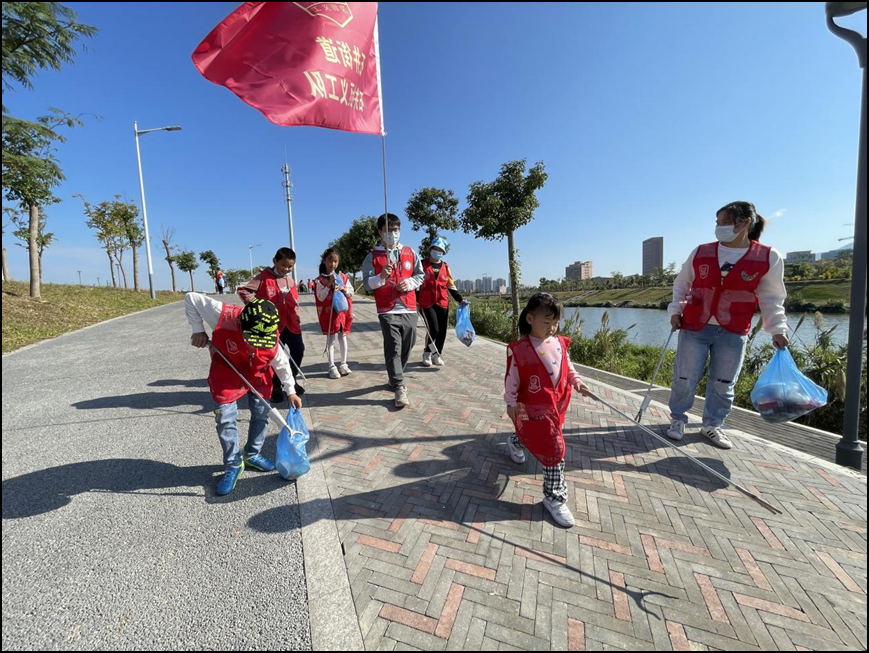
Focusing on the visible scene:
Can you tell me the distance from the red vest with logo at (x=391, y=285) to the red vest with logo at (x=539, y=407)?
2.20 meters

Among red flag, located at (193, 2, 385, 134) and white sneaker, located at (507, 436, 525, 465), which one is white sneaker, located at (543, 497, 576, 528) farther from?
red flag, located at (193, 2, 385, 134)

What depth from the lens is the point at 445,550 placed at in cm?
198

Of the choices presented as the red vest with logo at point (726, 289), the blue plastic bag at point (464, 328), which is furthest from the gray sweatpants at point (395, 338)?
the red vest with logo at point (726, 289)

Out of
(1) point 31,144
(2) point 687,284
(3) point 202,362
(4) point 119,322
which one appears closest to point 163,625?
(2) point 687,284

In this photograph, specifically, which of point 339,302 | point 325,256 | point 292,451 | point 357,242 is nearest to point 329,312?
point 339,302

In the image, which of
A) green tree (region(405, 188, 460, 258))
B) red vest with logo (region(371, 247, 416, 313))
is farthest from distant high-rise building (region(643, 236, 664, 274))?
red vest with logo (region(371, 247, 416, 313))

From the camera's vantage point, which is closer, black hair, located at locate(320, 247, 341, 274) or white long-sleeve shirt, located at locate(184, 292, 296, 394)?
white long-sleeve shirt, located at locate(184, 292, 296, 394)

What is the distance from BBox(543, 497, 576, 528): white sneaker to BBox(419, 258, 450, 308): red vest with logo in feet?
12.1

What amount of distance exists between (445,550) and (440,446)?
1.23 meters

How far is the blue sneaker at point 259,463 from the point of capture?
280 centimetres

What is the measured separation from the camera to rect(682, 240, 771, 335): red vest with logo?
111 inches

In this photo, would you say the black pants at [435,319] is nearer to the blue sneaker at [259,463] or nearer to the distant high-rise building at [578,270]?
the blue sneaker at [259,463]

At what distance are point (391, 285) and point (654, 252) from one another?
131ft

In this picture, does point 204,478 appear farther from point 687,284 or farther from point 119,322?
point 119,322
